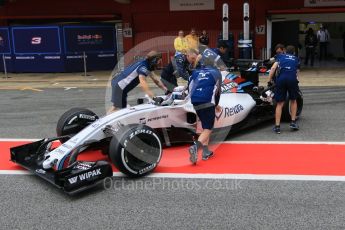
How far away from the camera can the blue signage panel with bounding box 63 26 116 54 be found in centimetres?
1930

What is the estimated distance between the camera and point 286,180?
5.73 meters

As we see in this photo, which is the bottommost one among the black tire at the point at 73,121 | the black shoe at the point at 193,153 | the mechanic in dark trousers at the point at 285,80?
the black shoe at the point at 193,153

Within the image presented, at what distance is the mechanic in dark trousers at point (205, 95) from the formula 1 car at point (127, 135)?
49cm

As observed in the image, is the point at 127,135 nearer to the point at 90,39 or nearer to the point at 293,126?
the point at 293,126

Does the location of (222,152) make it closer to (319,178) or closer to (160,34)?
(319,178)

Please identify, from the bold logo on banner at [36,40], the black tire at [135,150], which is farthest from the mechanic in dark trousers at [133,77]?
the bold logo on banner at [36,40]

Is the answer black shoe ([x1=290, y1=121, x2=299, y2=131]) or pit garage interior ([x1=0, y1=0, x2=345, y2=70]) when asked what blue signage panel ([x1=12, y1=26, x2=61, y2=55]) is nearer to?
pit garage interior ([x1=0, y1=0, x2=345, y2=70])

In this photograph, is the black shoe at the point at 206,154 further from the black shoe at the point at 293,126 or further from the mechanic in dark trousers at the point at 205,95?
the black shoe at the point at 293,126

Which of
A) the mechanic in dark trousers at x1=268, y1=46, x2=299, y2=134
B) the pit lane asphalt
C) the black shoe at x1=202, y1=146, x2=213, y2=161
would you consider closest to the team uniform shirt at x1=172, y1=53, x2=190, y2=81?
the mechanic in dark trousers at x1=268, y1=46, x2=299, y2=134

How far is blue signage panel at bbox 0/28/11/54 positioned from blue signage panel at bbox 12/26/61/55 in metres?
0.29

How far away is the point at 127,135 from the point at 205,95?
141 cm

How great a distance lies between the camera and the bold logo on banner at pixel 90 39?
63.7ft

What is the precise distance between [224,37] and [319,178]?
43.1ft

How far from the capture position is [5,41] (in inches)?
780
